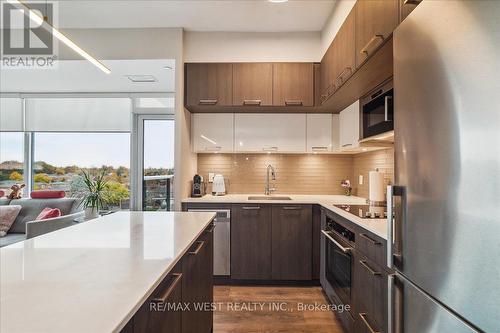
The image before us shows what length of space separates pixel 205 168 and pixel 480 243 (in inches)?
127

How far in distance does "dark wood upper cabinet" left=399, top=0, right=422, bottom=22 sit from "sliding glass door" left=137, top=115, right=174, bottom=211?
3965mm

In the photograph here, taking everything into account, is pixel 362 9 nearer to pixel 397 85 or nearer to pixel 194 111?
pixel 397 85

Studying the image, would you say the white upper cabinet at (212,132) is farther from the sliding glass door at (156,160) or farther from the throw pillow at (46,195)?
the throw pillow at (46,195)

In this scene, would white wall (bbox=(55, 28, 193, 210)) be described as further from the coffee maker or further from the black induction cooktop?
the black induction cooktop

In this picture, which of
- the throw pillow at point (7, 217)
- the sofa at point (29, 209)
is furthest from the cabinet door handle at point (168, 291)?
the throw pillow at point (7, 217)

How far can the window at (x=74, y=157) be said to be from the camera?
16.0ft

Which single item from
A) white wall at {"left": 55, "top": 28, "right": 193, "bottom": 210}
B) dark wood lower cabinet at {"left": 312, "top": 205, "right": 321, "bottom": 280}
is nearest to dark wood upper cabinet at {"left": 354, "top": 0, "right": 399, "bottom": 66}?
dark wood lower cabinet at {"left": 312, "top": 205, "right": 321, "bottom": 280}

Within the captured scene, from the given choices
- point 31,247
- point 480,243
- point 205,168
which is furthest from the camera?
point 205,168

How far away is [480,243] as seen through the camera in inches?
30.8

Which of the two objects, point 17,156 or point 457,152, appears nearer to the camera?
point 457,152

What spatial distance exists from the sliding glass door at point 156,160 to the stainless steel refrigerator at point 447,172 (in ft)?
13.3

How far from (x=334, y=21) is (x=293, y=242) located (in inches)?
89.9

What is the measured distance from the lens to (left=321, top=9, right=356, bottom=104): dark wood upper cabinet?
223cm

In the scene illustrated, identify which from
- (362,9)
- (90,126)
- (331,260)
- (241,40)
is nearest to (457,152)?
(362,9)
